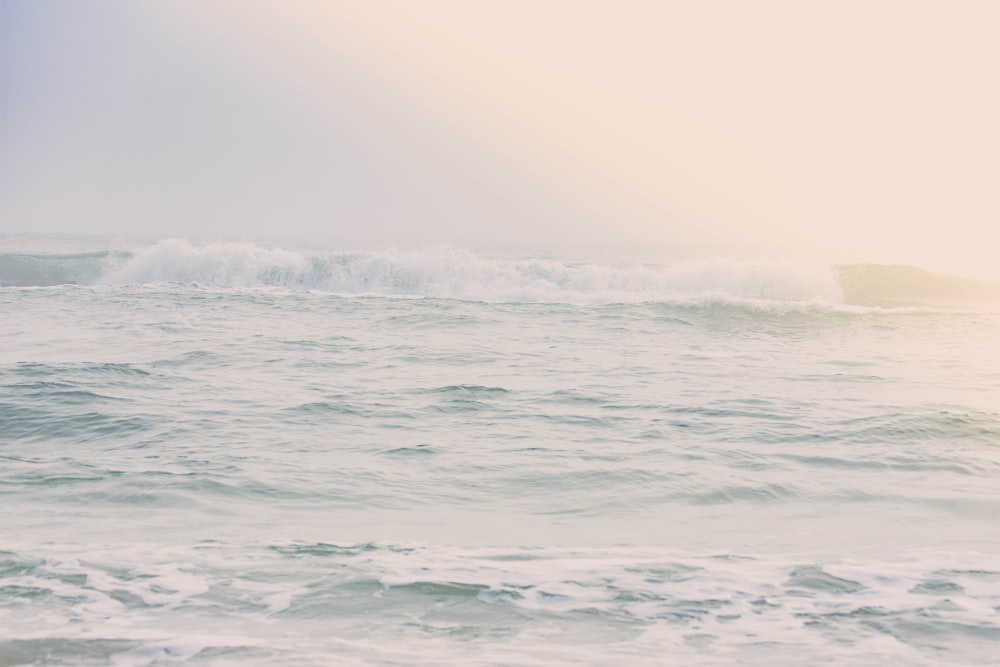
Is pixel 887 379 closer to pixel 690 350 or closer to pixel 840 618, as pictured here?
pixel 690 350

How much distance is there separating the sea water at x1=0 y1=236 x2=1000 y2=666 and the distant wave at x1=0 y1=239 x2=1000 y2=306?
9453 millimetres

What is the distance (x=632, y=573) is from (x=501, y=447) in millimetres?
3247

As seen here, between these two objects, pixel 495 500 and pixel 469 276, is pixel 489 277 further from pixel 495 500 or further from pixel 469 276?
pixel 495 500

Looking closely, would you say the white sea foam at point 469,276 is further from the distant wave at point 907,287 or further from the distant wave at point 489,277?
the distant wave at point 907,287

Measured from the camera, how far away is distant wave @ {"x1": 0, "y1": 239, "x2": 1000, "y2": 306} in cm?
2508

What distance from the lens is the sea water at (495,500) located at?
3.86 m

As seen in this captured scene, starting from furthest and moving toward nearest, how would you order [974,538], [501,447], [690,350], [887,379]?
[690,350] → [887,379] → [501,447] → [974,538]

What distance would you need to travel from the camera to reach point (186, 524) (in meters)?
5.57

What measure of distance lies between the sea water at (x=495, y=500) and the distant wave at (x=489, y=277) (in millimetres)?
9453

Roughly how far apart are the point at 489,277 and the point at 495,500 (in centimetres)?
2127

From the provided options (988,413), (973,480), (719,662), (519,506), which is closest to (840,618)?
(719,662)

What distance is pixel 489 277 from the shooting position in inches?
1077

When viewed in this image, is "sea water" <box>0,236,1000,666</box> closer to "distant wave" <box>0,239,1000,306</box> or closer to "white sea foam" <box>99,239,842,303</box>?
"white sea foam" <box>99,239,842,303</box>

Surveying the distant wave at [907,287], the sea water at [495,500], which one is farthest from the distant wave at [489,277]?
the sea water at [495,500]
